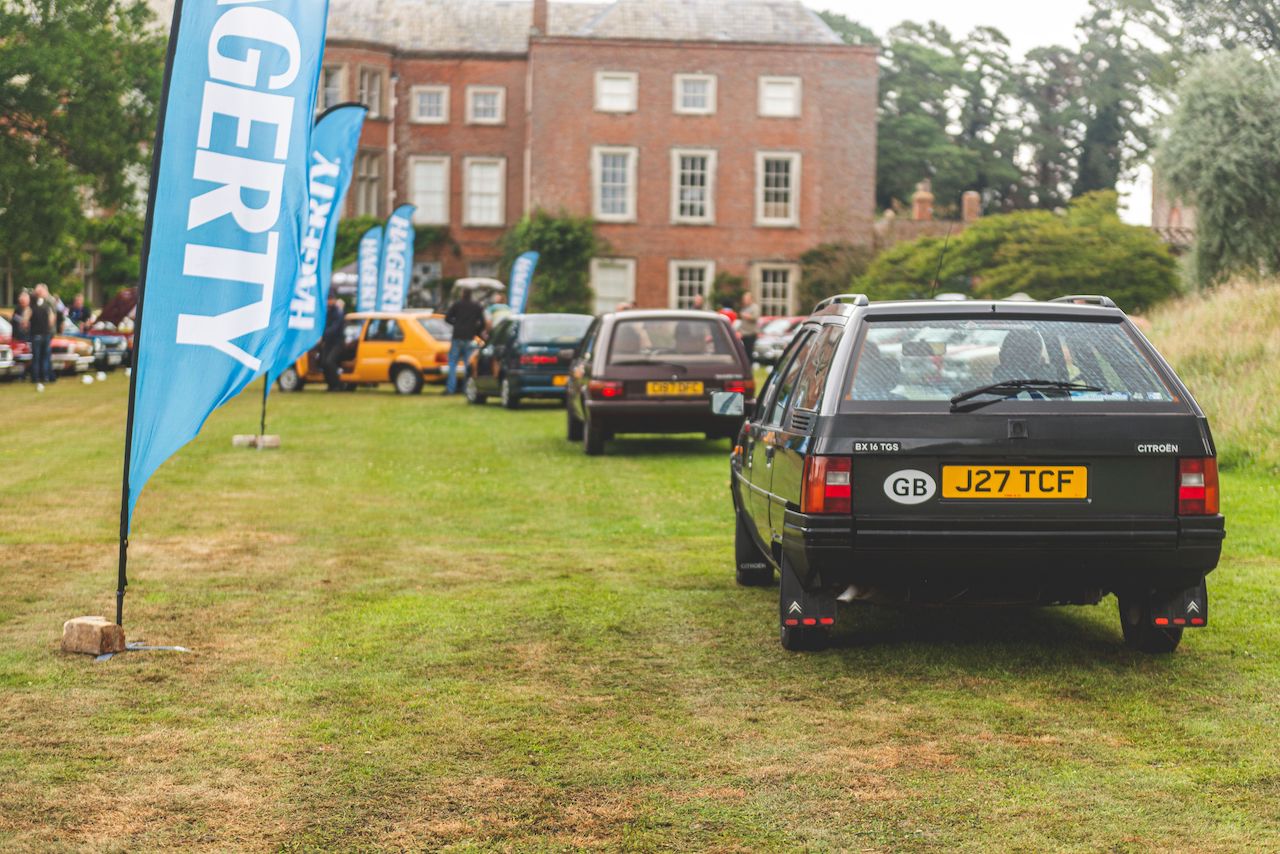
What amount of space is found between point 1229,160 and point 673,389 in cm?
1810

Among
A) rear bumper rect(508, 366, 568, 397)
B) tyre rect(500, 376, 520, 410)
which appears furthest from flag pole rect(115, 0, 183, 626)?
tyre rect(500, 376, 520, 410)

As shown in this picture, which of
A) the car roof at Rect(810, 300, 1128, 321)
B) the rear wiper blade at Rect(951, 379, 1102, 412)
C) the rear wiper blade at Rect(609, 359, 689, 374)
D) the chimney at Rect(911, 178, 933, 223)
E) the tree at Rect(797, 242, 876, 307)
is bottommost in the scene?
the rear wiper blade at Rect(609, 359, 689, 374)

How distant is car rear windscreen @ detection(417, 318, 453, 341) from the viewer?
103ft

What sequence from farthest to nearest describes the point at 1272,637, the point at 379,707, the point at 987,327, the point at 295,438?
the point at 295,438 < the point at 1272,637 < the point at 987,327 < the point at 379,707

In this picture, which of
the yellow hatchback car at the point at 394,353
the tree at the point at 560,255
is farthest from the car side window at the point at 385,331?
the tree at the point at 560,255

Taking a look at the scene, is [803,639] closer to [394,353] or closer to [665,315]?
[665,315]

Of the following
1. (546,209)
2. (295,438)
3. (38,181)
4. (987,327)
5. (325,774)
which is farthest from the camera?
(546,209)

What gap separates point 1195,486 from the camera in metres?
6.50

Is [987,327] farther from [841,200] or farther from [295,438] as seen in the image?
[841,200]

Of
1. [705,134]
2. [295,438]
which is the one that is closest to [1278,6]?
[705,134]

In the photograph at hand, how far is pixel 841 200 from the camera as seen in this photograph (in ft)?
189

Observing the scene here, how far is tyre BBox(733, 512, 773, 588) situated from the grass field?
0.26 meters

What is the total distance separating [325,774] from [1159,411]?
11.5ft

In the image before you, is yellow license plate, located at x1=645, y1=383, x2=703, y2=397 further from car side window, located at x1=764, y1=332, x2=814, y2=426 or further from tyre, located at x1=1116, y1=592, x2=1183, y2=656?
tyre, located at x1=1116, y1=592, x2=1183, y2=656
